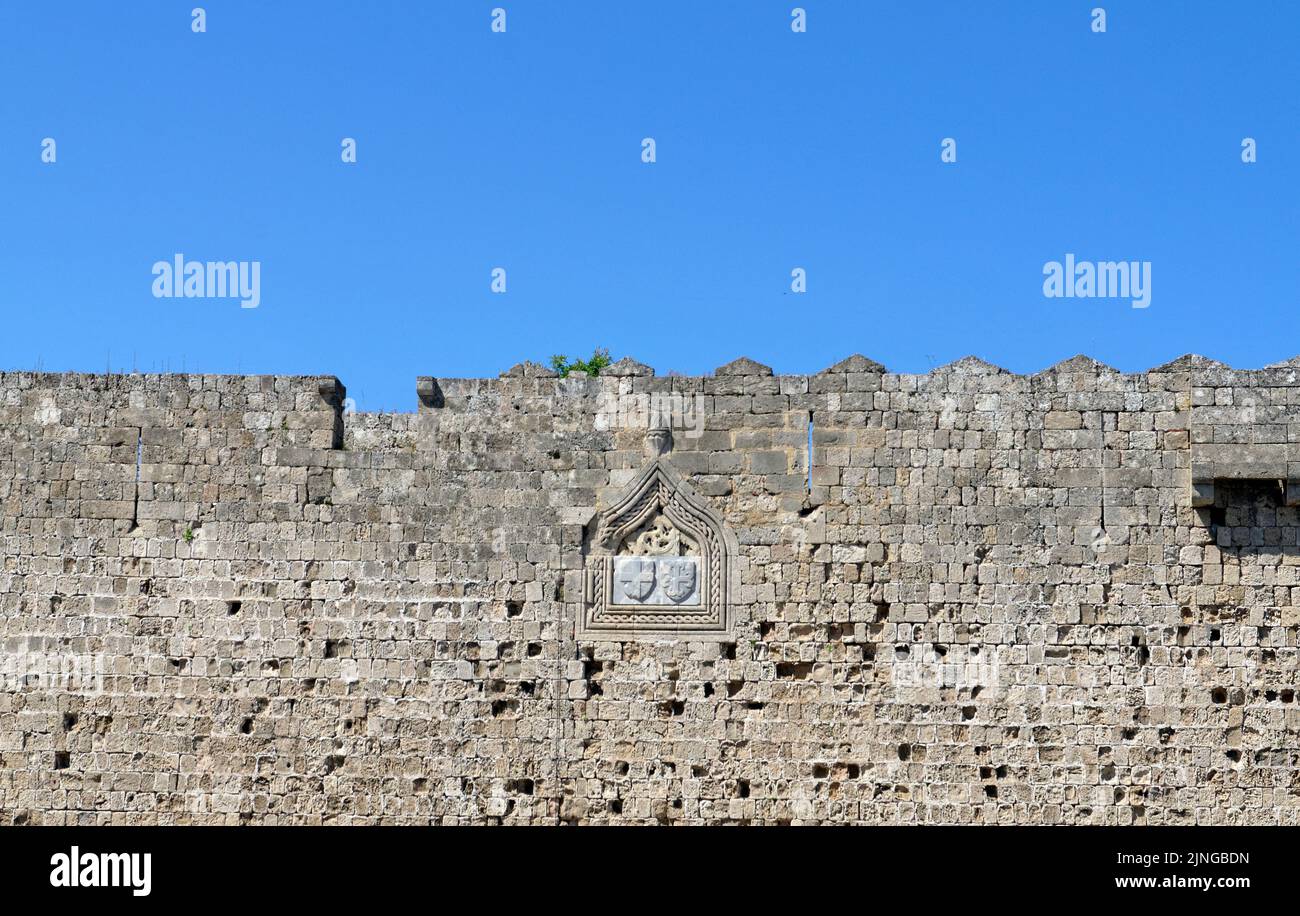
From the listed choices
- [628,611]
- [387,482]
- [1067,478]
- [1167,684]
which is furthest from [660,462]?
[1167,684]

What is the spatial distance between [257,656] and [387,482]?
173 cm

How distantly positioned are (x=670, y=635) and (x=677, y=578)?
454 mm

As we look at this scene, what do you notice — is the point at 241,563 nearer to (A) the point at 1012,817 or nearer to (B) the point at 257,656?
(B) the point at 257,656

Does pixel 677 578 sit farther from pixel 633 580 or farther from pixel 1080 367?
pixel 1080 367

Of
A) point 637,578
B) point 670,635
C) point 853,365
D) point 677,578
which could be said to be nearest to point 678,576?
point 677,578

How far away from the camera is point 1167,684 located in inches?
448

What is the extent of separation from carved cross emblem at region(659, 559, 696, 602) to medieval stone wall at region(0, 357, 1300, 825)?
1.15 ft

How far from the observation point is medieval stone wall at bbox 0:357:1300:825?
37.4 ft

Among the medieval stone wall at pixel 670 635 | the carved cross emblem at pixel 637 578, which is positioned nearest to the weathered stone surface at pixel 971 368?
the medieval stone wall at pixel 670 635

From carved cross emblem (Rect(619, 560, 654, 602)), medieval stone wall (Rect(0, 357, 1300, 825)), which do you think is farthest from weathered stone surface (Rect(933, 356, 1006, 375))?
carved cross emblem (Rect(619, 560, 654, 602))

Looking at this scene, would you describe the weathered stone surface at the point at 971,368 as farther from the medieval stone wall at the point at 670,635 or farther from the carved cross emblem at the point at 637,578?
the carved cross emblem at the point at 637,578

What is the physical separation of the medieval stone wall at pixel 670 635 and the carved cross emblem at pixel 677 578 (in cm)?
35
